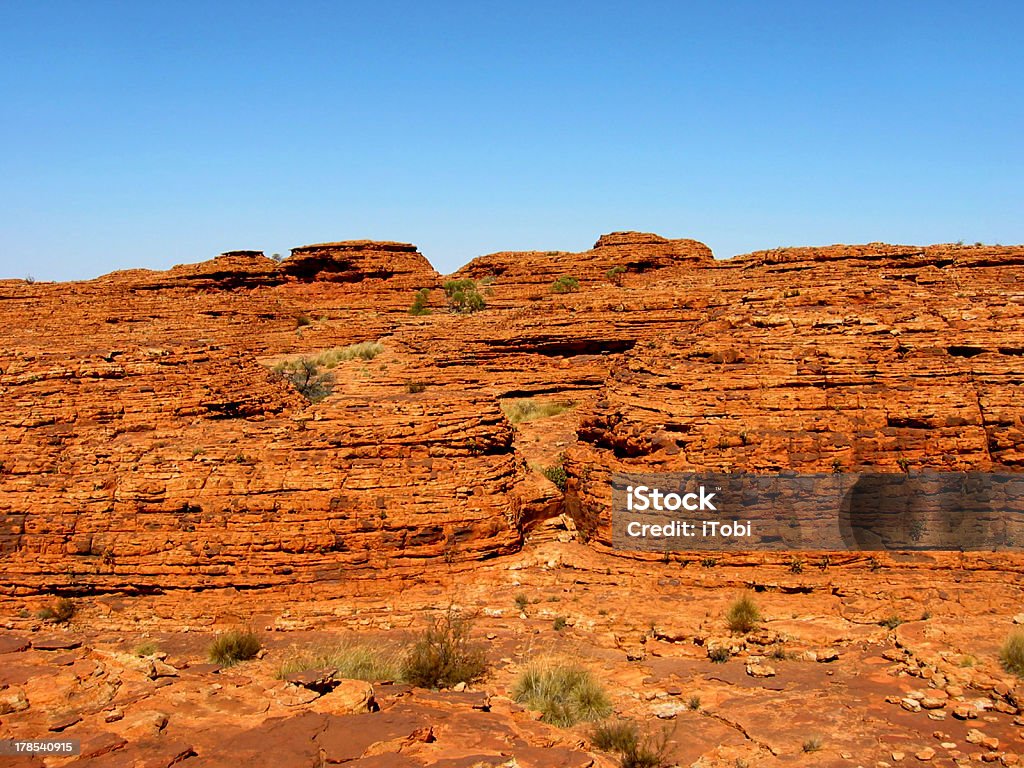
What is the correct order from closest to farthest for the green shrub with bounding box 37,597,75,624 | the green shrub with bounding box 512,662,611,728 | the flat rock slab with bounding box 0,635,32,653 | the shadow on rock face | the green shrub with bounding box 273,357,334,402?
the flat rock slab with bounding box 0,635,32,653
the green shrub with bounding box 512,662,611,728
the green shrub with bounding box 37,597,75,624
the shadow on rock face
the green shrub with bounding box 273,357,334,402

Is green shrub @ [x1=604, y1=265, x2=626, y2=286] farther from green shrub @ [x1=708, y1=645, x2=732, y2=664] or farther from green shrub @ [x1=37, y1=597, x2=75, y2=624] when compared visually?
green shrub @ [x1=37, y1=597, x2=75, y2=624]

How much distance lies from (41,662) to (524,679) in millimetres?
4293

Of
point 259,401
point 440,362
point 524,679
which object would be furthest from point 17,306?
point 524,679

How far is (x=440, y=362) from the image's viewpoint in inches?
951

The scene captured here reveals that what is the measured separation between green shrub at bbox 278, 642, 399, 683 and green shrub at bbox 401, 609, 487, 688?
0.19 meters

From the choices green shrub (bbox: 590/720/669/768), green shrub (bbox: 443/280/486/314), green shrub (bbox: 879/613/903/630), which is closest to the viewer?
green shrub (bbox: 590/720/669/768)

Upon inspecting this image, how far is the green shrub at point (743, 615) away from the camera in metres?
9.82

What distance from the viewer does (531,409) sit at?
21672 mm

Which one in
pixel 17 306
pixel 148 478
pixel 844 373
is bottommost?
pixel 148 478

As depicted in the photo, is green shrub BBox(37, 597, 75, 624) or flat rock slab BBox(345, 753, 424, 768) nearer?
flat rock slab BBox(345, 753, 424, 768)

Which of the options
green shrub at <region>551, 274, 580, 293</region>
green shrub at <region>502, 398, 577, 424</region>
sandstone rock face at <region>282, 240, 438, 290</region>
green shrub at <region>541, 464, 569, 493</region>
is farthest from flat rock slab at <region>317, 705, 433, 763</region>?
sandstone rock face at <region>282, 240, 438, 290</region>

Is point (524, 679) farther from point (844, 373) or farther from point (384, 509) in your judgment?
point (844, 373)

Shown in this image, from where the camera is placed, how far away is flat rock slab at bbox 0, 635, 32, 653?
700cm
